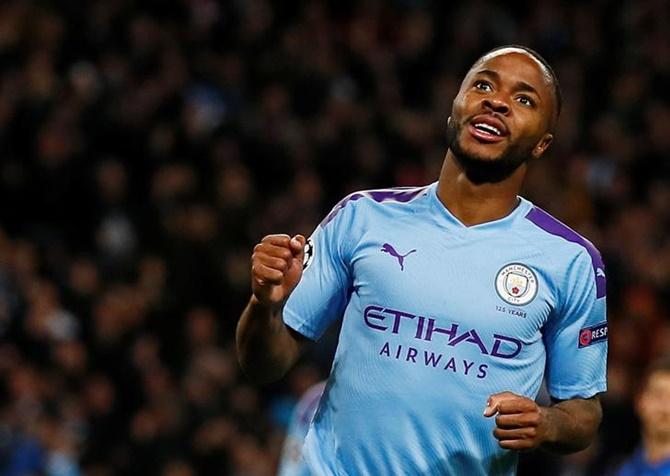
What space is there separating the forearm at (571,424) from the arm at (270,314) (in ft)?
2.30

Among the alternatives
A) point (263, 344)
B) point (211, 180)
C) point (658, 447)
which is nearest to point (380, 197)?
point (263, 344)

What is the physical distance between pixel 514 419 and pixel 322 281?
2.46ft

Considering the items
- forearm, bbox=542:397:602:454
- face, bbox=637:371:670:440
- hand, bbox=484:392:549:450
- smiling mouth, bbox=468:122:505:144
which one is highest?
smiling mouth, bbox=468:122:505:144

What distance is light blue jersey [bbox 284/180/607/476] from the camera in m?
3.87

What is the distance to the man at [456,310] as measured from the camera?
387 cm

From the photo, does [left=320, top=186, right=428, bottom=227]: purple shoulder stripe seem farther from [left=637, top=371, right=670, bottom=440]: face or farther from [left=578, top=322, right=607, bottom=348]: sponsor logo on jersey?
[left=637, top=371, right=670, bottom=440]: face

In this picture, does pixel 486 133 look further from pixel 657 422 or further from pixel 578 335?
pixel 657 422

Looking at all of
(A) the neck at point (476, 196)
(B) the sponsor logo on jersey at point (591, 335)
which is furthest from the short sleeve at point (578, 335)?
(A) the neck at point (476, 196)

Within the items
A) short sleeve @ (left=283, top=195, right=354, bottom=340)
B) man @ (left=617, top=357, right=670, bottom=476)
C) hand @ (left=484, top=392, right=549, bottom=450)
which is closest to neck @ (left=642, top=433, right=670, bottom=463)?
man @ (left=617, top=357, right=670, bottom=476)

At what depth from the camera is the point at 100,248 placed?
1151cm

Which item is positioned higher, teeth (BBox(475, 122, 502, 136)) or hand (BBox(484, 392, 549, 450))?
teeth (BBox(475, 122, 502, 136))

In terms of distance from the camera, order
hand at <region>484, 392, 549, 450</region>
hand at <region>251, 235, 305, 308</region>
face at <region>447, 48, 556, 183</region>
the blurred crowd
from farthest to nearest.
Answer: the blurred crowd, face at <region>447, 48, 556, 183</region>, hand at <region>251, 235, 305, 308</region>, hand at <region>484, 392, 549, 450</region>

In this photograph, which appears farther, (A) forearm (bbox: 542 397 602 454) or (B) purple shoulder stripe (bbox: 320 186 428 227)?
(B) purple shoulder stripe (bbox: 320 186 428 227)

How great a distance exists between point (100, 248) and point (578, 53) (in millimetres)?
5092
